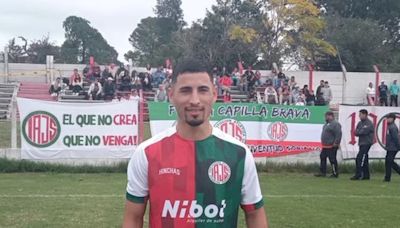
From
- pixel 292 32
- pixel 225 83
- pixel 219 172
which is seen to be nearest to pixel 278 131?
pixel 225 83

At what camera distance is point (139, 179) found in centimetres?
339

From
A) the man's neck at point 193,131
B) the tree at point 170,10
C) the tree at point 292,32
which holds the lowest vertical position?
the man's neck at point 193,131

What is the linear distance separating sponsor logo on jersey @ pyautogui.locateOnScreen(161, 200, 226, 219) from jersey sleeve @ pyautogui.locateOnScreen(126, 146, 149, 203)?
0.48 ft

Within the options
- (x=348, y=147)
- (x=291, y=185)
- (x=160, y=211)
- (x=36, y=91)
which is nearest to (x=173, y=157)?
(x=160, y=211)

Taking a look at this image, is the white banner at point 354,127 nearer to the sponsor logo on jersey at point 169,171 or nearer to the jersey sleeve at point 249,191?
the jersey sleeve at point 249,191

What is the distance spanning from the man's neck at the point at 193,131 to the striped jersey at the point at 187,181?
22mm

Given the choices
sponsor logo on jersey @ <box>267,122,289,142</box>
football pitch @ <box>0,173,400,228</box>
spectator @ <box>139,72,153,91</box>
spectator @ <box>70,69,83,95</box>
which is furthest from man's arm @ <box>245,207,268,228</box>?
spectator @ <box>139,72,153,91</box>

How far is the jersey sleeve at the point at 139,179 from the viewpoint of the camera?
338 centimetres

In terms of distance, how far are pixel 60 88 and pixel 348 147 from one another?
50.5 feet

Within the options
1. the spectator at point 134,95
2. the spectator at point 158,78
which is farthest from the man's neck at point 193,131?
the spectator at point 158,78

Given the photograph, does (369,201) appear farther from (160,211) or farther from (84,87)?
(84,87)

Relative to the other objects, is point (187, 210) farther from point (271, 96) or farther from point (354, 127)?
point (271, 96)

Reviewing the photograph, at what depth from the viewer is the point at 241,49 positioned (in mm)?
55812

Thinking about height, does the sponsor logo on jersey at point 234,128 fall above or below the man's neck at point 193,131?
below
